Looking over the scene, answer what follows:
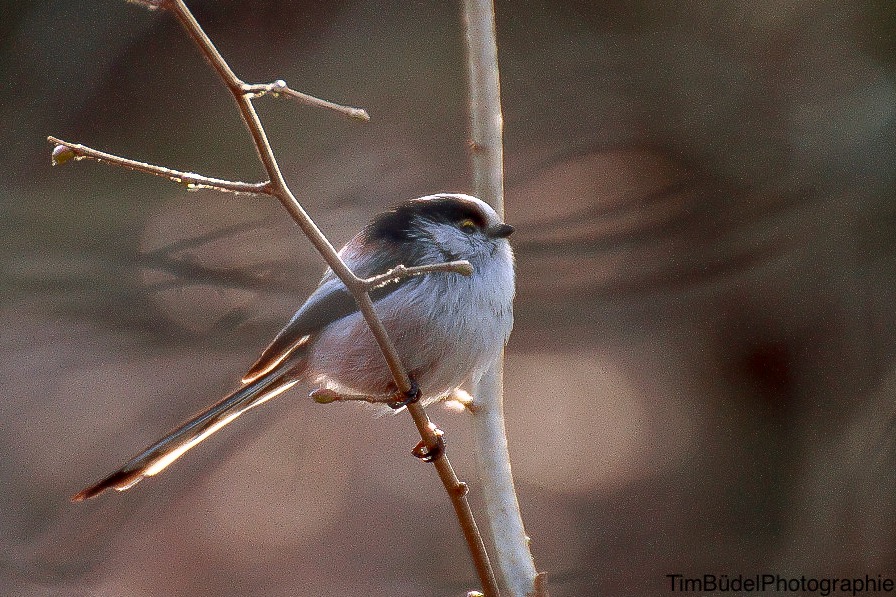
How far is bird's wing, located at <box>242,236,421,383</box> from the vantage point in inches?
64.7

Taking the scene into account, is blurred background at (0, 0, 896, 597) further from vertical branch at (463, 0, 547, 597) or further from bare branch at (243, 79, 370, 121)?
bare branch at (243, 79, 370, 121)

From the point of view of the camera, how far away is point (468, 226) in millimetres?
1784

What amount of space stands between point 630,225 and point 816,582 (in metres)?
1.51

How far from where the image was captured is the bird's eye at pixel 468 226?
178 centimetres

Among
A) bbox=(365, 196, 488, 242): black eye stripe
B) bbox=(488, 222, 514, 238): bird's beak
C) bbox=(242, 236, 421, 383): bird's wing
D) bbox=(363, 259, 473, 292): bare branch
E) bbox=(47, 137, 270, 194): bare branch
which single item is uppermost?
bbox=(365, 196, 488, 242): black eye stripe

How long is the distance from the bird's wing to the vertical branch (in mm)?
243

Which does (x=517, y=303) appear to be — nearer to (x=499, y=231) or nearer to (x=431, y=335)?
(x=499, y=231)

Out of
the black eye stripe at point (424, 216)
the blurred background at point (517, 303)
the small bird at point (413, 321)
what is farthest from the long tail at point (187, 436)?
the blurred background at point (517, 303)

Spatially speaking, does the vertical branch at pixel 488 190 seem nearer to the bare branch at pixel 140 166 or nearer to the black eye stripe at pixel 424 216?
the black eye stripe at pixel 424 216

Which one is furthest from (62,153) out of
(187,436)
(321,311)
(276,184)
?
(321,311)

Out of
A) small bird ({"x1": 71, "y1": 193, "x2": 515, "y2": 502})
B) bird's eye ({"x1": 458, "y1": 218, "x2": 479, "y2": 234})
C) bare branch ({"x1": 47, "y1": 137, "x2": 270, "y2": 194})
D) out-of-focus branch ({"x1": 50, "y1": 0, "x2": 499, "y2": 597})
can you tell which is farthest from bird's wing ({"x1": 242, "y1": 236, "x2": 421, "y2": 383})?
bare branch ({"x1": 47, "y1": 137, "x2": 270, "y2": 194})

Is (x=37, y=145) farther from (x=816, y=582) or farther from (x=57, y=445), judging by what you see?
(x=816, y=582)

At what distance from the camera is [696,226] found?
3.45 meters

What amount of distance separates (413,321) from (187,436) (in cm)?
46
